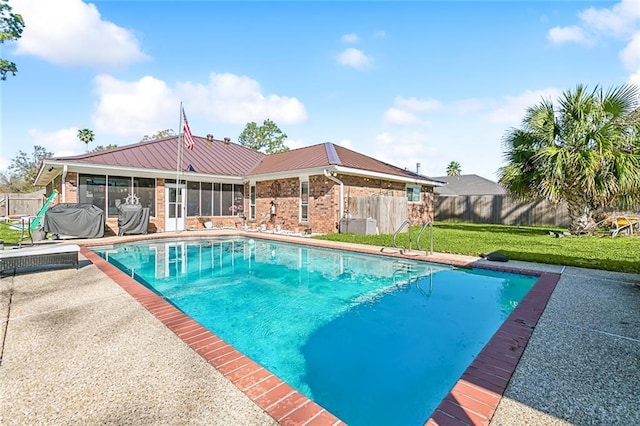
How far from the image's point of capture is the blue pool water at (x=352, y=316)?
3152 mm

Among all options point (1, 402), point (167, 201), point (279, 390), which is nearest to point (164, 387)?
point (279, 390)

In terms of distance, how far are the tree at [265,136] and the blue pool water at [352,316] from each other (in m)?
40.7

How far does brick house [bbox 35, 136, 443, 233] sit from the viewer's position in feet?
44.1

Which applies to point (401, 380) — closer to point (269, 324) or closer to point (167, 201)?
point (269, 324)

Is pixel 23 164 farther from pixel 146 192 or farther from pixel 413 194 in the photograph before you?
pixel 413 194

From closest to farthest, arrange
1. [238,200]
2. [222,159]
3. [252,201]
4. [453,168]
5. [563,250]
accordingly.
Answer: [563,250], [252,201], [238,200], [222,159], [453,168]

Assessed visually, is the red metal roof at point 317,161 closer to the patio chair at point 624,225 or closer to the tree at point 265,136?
the patio chair at point 624,225

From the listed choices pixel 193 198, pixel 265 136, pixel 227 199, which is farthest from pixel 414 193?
pixel 265 136

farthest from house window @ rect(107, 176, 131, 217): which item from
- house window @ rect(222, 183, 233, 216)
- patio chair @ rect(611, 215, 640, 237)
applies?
patio chair @ rect(611, 215, 640, 237)

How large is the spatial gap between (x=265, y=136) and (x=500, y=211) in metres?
35.5

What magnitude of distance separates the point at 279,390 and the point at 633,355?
3.41 m

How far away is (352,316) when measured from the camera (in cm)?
499

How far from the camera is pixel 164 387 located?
2.43 m

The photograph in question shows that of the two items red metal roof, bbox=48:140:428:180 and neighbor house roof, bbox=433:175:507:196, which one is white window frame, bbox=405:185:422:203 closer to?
red metal roof, bbox=48:140:428:180
